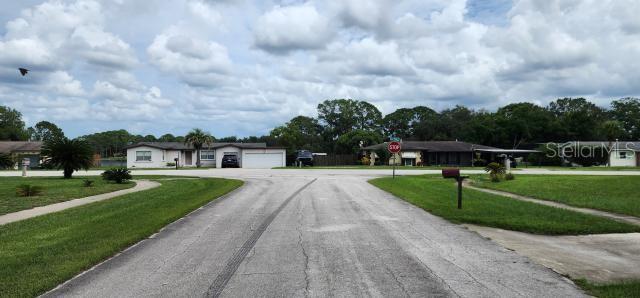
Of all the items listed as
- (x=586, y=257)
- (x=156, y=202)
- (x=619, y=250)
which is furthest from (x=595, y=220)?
(x=156, y=202)

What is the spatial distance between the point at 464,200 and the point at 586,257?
8.94 meters

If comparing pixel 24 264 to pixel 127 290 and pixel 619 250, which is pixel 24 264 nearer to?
pixel 127 290

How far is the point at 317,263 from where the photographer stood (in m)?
7.50

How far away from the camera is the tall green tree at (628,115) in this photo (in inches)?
4110

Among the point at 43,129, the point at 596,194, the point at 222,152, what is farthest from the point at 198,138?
the point at 43,129

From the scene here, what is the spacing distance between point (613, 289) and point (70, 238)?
9.40m

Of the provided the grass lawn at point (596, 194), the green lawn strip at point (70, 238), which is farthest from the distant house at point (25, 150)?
the grass lawn at point (596, 194)

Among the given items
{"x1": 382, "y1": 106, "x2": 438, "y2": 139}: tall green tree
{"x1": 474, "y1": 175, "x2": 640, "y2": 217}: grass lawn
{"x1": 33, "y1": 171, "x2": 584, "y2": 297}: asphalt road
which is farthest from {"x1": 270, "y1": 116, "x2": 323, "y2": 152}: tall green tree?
{"x1": 33, "y1": 171, "x2": 584, "y2": 297}: asphalt road

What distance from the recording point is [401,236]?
9.91m

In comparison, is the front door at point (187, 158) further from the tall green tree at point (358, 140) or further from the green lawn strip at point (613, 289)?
the green lawn strip at point (613, 289)

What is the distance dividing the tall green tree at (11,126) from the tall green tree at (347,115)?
2512 inches

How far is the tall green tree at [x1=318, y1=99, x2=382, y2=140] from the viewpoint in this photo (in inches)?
4245

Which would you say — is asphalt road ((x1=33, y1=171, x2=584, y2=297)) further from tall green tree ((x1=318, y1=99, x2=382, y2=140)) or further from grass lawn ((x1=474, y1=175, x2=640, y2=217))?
tall green tree ((x1=318, y1=99, x2=382, y2=140))

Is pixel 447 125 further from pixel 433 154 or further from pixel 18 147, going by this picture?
pixel 18 147
